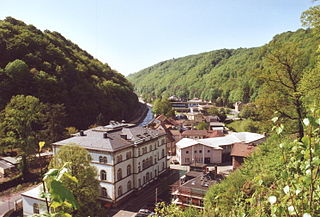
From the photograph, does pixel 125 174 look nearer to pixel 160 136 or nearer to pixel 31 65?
pixel 160 136

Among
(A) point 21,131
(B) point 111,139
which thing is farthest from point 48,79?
(B) point 111,139

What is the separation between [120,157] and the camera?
29281 millimetres

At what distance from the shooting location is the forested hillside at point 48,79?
54.2 metres

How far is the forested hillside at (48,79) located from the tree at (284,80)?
47404 mm

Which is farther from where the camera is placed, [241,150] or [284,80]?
[241,150]

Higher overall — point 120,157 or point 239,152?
point 120,157

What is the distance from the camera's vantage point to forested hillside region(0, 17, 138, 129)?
54.2 metres

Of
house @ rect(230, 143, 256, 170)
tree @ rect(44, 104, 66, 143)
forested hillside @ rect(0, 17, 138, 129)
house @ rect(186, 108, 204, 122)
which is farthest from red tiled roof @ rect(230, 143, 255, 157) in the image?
house @ rect(186, 108, 204, 122)

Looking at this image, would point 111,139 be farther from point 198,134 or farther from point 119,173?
point 198,134

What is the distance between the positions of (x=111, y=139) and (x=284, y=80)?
2061cm

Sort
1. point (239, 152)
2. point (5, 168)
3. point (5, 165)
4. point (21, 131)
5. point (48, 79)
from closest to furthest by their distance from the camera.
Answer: point (21, 131) → point (5, 168) → point (5, 165) → point (239, 152) → point (48, 79)

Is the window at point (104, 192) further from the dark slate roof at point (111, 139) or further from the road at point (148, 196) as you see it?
the dark slate roof at point (111, 139)

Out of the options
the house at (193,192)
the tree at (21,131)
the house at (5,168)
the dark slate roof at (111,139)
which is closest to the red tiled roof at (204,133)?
the dark slate roof at (111,139)

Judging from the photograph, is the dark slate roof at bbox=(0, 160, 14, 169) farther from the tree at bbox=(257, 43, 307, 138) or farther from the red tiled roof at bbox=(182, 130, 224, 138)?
the red tiled roof at bbox=(182, 130, 224, 138)
